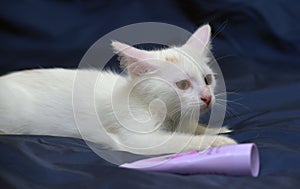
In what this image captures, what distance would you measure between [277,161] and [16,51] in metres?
1.04

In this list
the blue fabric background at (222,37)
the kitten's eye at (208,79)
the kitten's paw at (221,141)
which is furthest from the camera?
the blue fabric background at (222,37)

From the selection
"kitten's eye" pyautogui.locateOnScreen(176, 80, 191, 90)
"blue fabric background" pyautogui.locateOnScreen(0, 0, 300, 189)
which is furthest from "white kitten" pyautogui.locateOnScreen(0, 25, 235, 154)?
"blue fabric background" pyautogui.locateOnScreen(0, 0, 300, 189)

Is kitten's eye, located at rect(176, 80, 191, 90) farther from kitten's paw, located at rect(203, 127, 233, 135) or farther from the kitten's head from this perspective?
kitten's paw, located at rect(203, 127, 233, 135)

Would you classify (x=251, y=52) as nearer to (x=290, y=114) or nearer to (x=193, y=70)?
(x=290, y=114)

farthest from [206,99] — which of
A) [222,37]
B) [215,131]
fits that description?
[222,37]

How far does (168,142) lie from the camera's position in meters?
1.26

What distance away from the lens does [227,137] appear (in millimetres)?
1299

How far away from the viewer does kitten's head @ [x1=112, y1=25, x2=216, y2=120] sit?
1.28 m

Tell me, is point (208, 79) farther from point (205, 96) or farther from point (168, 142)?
point (168, 142)

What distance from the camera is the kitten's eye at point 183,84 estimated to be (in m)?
1.29

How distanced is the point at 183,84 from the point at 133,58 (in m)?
0.13

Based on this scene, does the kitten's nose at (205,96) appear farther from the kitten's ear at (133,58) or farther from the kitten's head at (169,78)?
the kitten's ear at (133,58)

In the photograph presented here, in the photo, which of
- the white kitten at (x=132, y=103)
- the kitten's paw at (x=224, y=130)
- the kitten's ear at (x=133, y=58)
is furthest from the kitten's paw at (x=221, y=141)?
the kitten's ear at (x=133, y=58)

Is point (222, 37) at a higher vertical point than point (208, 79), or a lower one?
higher
